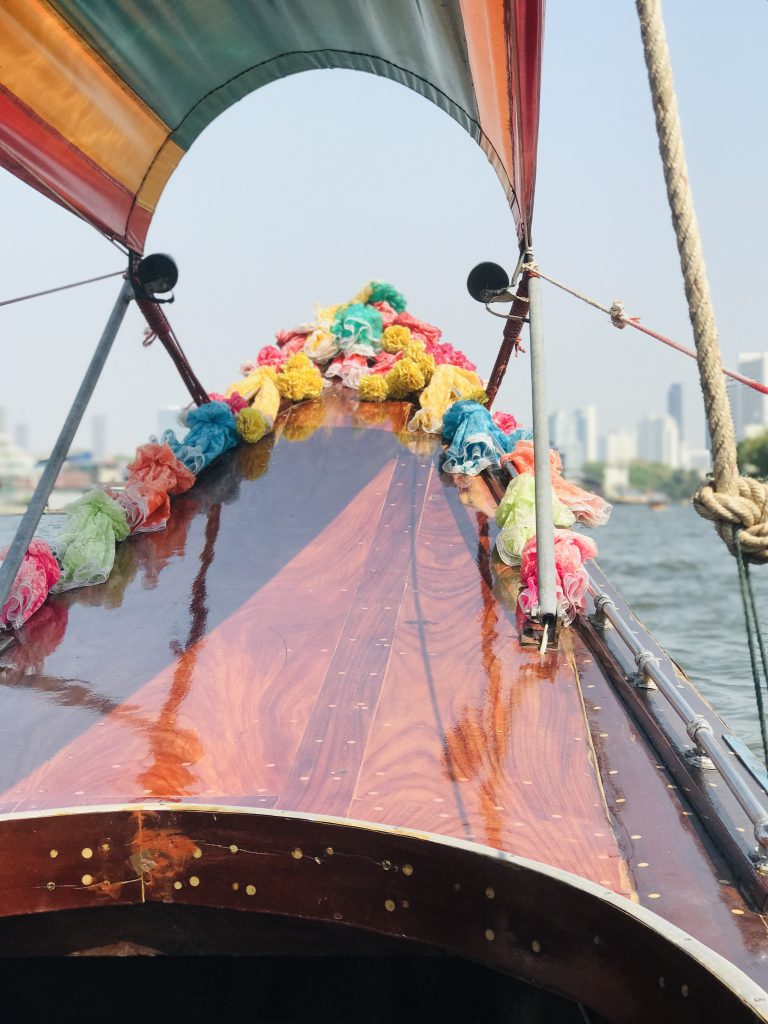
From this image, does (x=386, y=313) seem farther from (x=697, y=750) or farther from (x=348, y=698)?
(x=697, y=750)

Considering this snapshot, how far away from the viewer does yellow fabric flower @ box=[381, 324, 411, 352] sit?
5.25 meters

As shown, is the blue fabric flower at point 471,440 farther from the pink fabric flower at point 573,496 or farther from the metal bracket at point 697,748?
the metal bracket at point 697,748

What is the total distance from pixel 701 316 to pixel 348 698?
4.58 feet

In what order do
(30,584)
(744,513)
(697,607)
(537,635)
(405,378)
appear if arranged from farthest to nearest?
(697,607), (405,378), (30,584), (537,635), (744,513)

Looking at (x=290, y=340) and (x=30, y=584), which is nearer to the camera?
(x=30, y=584)

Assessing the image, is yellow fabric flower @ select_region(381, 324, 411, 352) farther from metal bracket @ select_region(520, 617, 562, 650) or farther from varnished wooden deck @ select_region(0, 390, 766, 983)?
metal bracket @ select_region(520, 617, 562, 650)

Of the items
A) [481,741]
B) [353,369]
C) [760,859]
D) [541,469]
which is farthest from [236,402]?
[760,859]

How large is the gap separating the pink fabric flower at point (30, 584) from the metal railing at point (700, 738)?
1.68m

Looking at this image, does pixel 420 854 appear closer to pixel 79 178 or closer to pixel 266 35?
pixel 79 178

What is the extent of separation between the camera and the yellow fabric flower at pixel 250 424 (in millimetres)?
4480

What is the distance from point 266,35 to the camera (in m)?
3.61

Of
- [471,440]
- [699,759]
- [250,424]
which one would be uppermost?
[250,424]

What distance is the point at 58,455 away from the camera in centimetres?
299

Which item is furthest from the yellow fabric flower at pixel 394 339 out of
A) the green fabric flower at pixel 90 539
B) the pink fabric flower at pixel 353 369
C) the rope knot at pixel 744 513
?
the rope knot at pixel 744 513
